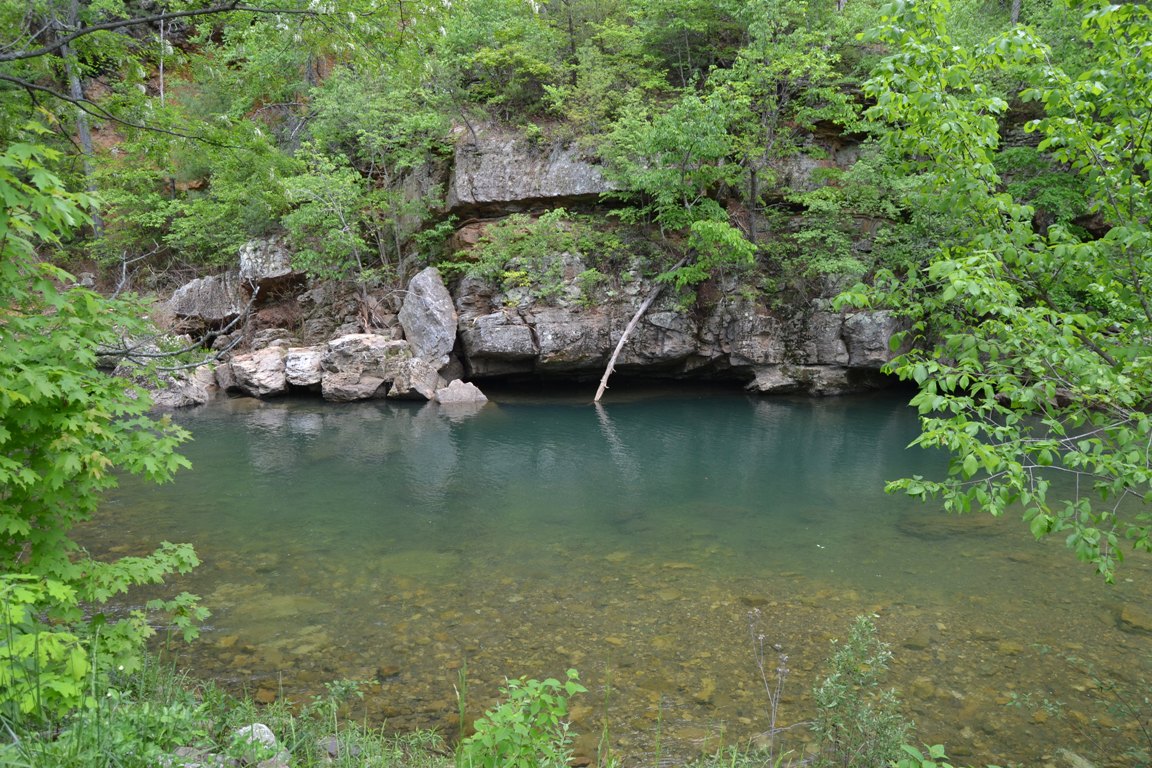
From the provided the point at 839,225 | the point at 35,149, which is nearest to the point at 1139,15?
the point at 35,149

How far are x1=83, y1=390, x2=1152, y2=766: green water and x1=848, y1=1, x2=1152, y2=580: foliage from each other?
2.06 meters

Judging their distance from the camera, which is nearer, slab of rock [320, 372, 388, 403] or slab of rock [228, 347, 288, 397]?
slab of rock [320, 372, 388, 403]

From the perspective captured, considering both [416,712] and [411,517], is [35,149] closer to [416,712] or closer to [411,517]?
[416,712]

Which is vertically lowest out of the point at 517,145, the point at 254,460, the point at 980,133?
the point at 254,460

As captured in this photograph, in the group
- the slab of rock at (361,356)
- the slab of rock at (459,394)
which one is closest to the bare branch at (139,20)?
the slab of rock at (459,394)

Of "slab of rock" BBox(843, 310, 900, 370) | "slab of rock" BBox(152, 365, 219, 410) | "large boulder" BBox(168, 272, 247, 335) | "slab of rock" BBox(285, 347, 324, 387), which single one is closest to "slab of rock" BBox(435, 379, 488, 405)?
"slab of rock" BBox(285, 347, 324, 387)

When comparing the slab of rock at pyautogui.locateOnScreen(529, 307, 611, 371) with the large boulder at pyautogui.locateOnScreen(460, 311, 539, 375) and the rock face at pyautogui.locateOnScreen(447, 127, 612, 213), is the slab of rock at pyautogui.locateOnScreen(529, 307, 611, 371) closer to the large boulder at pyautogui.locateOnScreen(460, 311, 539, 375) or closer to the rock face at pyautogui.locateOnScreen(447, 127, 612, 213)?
the large boulder at pyautogui.locateOnScreen(460, 311, 539, 375)

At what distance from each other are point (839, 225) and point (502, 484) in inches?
533

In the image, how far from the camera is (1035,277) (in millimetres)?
3795

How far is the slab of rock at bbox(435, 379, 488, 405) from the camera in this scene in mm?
19375

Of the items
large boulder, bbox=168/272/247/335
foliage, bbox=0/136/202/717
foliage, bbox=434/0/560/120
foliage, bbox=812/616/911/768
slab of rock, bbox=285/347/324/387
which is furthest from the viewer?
large boulder, bbox=168/272/247/335

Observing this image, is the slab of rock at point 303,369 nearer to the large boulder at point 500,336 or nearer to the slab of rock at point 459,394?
the slab of rock at point 459,394

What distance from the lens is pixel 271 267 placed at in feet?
74.6

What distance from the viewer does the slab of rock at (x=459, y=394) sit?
19.4 m
